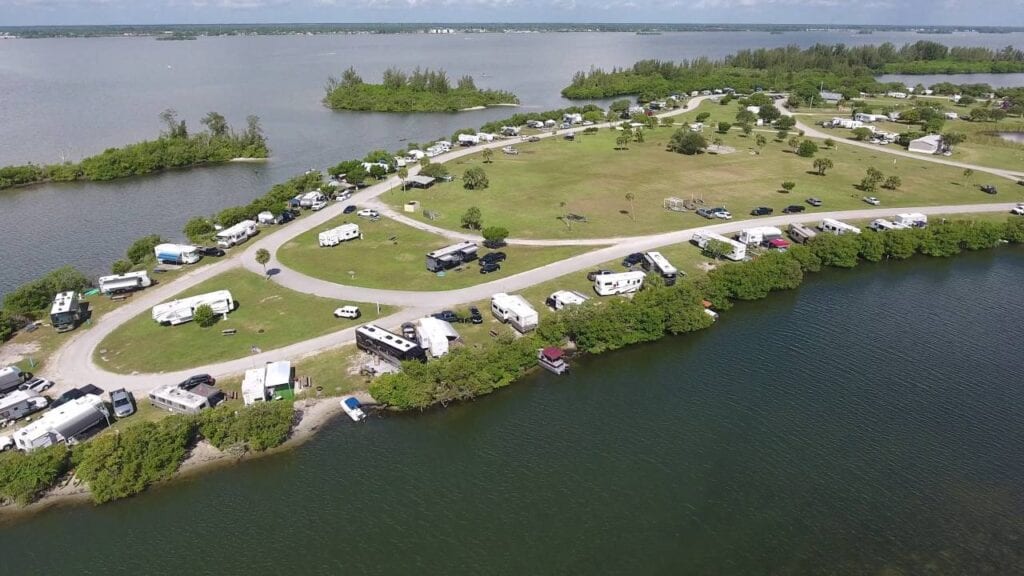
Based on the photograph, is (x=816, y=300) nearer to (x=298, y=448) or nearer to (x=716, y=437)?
(x=716, y=437)

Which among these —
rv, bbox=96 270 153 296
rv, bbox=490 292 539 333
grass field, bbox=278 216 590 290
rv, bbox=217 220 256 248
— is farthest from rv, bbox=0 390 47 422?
rv, bbox=490 292 539 333

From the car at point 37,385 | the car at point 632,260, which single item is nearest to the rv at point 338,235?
the car at point 37,385

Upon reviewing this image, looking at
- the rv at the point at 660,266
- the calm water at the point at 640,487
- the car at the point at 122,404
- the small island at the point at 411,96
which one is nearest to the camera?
the calm water at the point at 640,487

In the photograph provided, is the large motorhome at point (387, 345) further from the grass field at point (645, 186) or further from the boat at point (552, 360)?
the grass field at point (645, 186)

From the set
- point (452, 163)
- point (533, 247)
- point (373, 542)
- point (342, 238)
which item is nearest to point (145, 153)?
point (452, 163)

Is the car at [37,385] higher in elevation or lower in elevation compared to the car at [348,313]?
lower

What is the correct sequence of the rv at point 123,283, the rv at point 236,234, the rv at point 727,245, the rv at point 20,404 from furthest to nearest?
1. the rv at point 236,234
2. the rv at point 727,245
3. the rv at point 123,283
4. the rv at point 20,404
